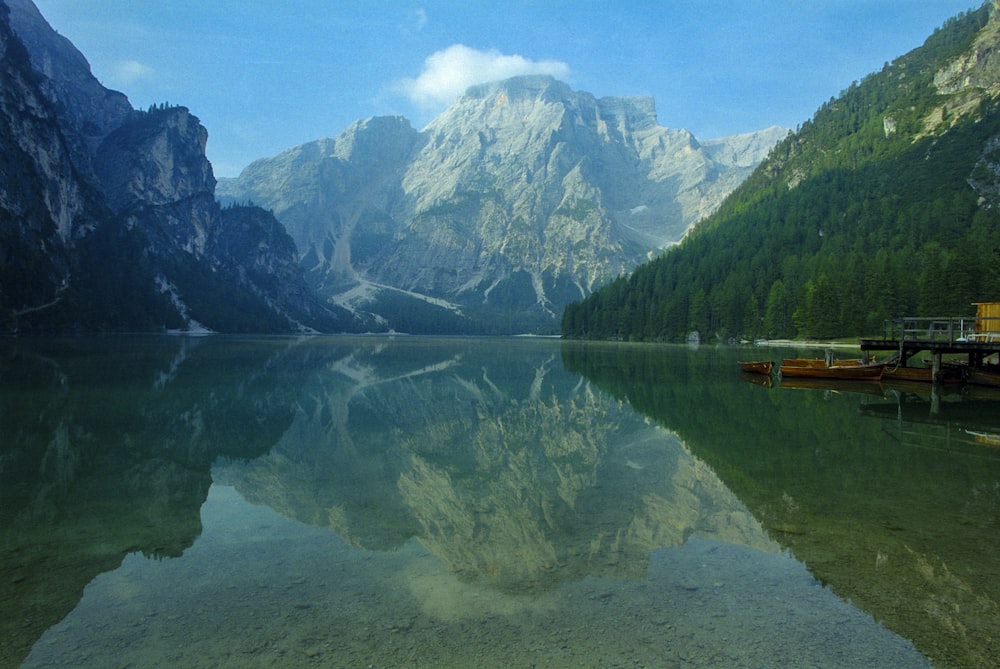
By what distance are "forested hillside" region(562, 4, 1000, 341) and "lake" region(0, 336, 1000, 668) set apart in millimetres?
92060

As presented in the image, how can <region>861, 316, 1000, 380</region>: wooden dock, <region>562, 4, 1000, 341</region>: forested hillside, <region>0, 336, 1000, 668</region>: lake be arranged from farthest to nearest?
<region>562, 4, 1000, 341</region>: forested hillside → <region>861, 316, 1000, 380</region>: wooden dock → <region>0, 336, 1000, 668</region>: lake

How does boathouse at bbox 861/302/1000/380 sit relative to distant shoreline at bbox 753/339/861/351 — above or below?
above

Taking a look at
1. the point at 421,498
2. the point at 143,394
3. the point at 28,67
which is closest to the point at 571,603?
the point at 421,498

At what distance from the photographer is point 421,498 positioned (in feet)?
52.6

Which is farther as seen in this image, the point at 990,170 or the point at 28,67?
the point at 28,67

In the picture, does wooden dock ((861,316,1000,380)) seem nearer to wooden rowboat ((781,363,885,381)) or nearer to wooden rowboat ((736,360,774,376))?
wooden rowboat ((781,363,885,381))

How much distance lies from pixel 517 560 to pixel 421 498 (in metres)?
5.06

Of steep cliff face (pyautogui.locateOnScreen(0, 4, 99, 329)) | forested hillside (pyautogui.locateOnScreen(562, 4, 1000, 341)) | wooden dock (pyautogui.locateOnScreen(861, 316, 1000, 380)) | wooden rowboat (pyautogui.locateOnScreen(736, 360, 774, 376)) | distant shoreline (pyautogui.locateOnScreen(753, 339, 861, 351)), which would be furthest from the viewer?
steep cliff face (pyautogui.locateOnScreen(0, 4, 99, 329))

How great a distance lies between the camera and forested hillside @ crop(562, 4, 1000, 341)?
105438 millimetres

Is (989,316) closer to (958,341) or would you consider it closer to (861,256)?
(958,341)

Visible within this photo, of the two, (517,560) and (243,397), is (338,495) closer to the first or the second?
(517,560)

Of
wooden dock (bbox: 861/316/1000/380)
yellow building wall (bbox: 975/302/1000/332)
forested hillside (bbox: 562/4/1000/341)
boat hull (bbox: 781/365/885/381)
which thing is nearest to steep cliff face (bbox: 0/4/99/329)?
boat hull (bbox: 781/365/885/381)

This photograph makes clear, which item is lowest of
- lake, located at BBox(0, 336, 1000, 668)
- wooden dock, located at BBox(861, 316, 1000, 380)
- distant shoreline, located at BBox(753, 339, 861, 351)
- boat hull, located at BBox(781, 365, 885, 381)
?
lake, located at BBox(0, 336, 1000, 668)

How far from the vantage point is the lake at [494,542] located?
27.2 feet
